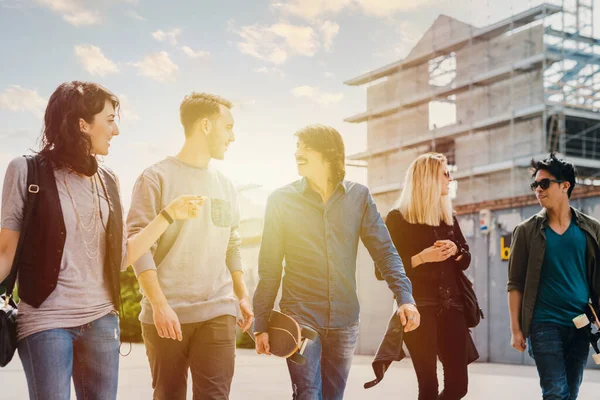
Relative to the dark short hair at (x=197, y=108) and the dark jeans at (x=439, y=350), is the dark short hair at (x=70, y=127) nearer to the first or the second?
the dark short hair at (x=197, y=108)

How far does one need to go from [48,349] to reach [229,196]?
1669 mm

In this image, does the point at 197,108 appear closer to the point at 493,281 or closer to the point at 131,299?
the point at 493,281

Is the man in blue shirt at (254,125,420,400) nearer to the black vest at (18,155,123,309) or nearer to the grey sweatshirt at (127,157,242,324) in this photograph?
the grey sweatshirt at (127,157,242,324)

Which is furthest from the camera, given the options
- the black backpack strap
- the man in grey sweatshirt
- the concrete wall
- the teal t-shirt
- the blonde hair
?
the concrete wall

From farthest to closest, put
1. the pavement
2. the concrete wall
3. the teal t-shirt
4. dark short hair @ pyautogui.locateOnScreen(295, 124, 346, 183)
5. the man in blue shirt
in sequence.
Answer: the concrete wall → the pavement → the teal t-shirt → dark short hair @ pyautogui.locateOnScreen(295, 124, 346, 183) → the man in blue shirt

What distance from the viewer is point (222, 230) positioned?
A: 177 inches

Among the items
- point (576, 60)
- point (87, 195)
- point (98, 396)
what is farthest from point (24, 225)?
point (576, 60)

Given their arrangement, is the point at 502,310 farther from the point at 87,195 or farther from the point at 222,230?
the point at 87,195

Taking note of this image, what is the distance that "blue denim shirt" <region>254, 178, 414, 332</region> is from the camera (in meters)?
4.36

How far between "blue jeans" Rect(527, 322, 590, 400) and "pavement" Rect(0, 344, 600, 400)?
3.89m

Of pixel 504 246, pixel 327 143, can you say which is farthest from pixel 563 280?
pixel 504 246

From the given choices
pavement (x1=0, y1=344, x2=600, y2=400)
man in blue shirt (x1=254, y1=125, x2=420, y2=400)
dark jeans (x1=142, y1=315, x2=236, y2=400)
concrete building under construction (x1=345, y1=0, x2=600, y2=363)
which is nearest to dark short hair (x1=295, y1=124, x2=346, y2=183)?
man in blue shirt (x1=254, y1=125, x2=420, y2=400)

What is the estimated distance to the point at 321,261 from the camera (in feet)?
14.5

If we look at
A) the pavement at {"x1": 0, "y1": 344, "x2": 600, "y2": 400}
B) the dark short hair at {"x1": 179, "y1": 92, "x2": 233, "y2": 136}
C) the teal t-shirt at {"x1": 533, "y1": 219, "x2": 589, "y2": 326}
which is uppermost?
the dark short hair at {"x1": 179, "y1": 92, "x2": 233, "y2": 136}
